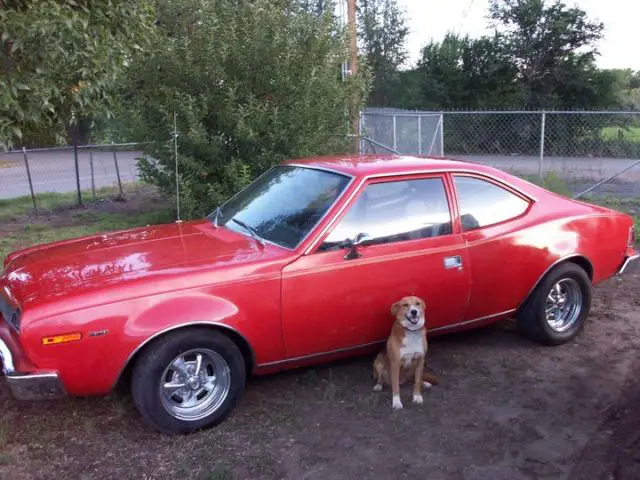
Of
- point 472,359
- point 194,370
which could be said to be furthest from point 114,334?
point 472,359

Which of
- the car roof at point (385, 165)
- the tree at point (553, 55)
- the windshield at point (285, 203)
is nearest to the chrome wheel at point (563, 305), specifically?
the car roof at point (385, 165)

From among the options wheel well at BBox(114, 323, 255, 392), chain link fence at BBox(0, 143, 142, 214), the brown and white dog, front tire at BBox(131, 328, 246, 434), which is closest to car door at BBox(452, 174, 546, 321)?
A: the brown and white dog

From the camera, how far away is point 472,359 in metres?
4.85

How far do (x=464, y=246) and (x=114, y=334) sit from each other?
2386 mm

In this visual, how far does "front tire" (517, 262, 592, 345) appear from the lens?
4.89m

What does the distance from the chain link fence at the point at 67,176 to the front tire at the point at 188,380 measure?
656 cm

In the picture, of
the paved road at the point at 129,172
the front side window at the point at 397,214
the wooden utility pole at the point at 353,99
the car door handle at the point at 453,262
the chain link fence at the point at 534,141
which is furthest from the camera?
the paved road at the point at 129,172

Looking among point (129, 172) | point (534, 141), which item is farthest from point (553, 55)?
point (129, 172)

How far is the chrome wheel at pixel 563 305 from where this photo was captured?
504 centimetres

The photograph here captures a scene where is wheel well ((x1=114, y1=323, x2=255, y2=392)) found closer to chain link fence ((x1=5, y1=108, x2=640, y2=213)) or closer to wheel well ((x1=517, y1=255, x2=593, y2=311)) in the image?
wheel well ((x1=517, y1=255, x2=593, y2=311))

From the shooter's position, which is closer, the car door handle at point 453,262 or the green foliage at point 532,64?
the car door handle at point 453,262

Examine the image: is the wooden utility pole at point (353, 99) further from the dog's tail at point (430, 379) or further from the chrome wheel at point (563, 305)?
the dog's tail at point (430, 379)

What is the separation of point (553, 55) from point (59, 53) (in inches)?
861

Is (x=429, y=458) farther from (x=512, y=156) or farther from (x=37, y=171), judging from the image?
(x=37, y=171)
